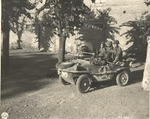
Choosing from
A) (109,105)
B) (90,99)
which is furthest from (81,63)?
(109,105)

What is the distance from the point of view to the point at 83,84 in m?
7.33

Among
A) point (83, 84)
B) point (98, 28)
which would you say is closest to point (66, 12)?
point (83, 84)

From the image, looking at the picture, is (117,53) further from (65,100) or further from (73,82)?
(65,100)

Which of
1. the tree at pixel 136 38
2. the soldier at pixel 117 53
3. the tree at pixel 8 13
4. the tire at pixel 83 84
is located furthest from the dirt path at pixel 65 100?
the tree at pixel 136 38

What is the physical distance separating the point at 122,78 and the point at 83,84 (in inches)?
74.0

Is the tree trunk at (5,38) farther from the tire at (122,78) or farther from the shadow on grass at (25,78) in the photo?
the tire at (122,78)

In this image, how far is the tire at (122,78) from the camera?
26.8 feet

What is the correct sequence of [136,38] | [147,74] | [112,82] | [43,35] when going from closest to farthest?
[147,74] < [112,82] < [136,38] < [43,35]

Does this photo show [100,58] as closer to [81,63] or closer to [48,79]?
[81,63]

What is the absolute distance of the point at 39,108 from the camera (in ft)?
19.8

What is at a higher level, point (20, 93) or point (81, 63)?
point (81, 63)

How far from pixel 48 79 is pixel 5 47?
2.97m

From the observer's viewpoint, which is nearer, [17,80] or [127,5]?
[17,80]

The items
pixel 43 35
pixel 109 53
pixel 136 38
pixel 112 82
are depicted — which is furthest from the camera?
pixel 43 35
